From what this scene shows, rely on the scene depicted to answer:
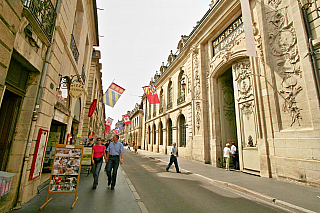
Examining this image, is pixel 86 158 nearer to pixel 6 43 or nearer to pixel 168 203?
pixel 168 203

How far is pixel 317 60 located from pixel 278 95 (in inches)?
76.8

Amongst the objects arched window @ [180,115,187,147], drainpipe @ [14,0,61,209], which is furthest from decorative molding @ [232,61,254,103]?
drainpipe @ [14,0,61,209]

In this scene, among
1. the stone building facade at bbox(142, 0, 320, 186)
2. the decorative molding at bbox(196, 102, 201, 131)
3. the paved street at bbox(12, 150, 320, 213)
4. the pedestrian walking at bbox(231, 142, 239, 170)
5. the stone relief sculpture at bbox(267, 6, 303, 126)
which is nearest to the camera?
the paved street at bbox(12, 150, 320, 213)

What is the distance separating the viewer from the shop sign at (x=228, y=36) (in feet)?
35.6

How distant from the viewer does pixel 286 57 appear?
7.62 metres

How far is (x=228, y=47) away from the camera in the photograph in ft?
37.6

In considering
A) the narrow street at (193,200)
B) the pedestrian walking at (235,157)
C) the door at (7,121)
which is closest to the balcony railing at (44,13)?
the door at (7,121)

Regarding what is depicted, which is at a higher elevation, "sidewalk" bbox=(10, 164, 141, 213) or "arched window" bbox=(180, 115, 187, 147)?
"arched window" bbox=(180, 115, 187, 147)

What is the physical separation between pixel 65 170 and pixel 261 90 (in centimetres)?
944

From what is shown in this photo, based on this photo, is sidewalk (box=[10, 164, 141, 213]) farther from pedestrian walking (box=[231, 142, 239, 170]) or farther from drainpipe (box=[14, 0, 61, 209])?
pedestrian walking (box=[231, 142, 239, 170])

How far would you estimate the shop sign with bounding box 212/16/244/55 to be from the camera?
10.9 metres

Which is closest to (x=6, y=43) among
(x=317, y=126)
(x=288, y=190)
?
(x=288, y=190)

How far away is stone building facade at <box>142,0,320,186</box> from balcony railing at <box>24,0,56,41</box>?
9032 mm

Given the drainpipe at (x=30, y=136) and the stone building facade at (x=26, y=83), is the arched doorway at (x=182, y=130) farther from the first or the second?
the drainpipe at (x=30, y=136)
